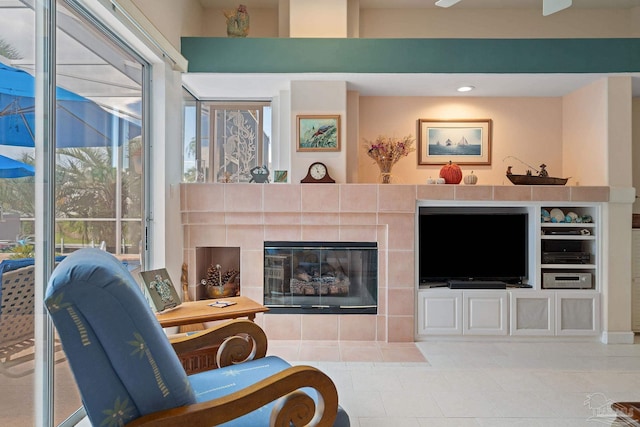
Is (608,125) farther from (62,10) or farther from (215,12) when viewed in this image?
(62,10)

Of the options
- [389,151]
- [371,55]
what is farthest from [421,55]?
[389,151]

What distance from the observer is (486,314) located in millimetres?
3715

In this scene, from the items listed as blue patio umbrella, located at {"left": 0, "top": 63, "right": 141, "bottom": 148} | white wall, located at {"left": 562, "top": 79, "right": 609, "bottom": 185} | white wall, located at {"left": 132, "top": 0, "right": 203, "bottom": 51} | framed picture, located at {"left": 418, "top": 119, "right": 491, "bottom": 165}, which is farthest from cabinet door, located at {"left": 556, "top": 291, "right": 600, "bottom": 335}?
white wall, located at {"left": 132, "top": 0, "right": 203, "bottom": 51}

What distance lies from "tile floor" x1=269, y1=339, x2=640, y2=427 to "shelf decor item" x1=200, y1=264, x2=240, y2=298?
652 mm

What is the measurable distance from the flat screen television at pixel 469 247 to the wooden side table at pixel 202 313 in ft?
6.31

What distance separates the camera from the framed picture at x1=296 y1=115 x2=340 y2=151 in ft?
12.5

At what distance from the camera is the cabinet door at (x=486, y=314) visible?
3713mm

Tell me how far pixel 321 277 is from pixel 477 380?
1526mm

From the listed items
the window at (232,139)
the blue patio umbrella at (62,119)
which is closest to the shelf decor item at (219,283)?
the window at (232,139)

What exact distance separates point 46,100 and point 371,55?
98.5 inches

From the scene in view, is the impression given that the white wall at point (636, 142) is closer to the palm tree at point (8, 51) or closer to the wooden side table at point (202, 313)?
the wooden side table at point (202, 313)

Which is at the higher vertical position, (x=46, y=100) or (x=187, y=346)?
(x=46, y=100)

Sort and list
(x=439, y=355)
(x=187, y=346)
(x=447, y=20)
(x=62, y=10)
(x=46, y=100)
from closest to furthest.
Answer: (x=187, y=346)
(x=46, y=100)
(x=62, y=10)
(x=439, y=355)
(x=447, y=20)

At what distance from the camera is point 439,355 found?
3.38 metres
